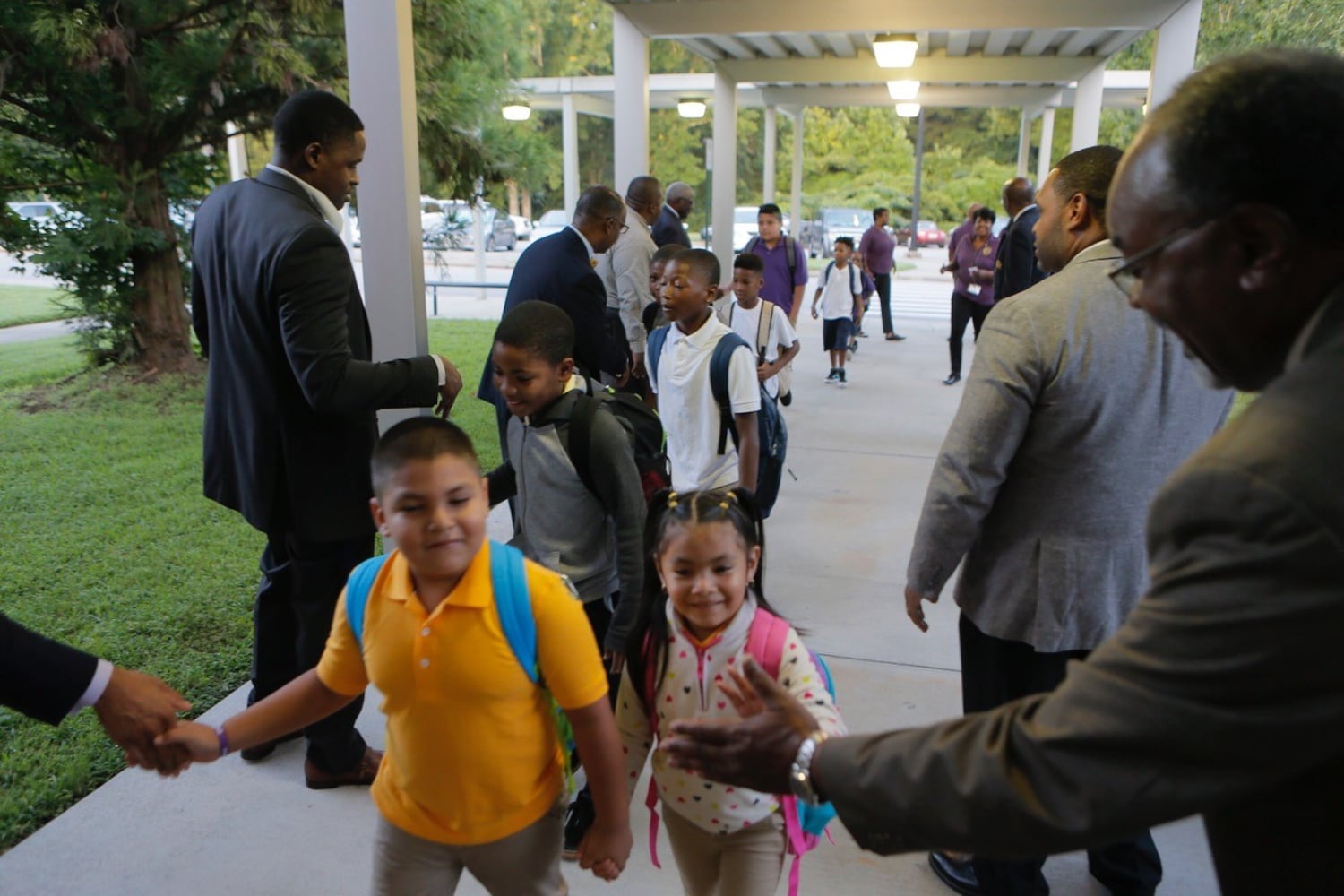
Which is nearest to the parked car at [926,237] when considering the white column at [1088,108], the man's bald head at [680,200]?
the white column at [1088,108]

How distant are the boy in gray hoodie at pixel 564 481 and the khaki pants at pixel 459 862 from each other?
819mm

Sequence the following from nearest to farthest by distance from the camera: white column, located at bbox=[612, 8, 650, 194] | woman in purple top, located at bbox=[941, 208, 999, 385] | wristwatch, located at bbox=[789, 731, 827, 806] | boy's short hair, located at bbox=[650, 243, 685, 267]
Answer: wristwatch, located at bbox=[789, 731, 827, 806] < boy's short hair, located at bbox=[650, 243, 685, 267] < white column, located at bbox=[612, 8, 650, 194] < woman in purple top, located at bbox=[941, 208, 999, 385]

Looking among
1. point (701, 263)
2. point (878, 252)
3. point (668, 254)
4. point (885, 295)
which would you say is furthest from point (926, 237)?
point (701, 263)

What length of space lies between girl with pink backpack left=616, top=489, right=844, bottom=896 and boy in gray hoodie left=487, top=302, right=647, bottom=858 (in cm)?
52

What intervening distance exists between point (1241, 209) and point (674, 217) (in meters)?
7.65

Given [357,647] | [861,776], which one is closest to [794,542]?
[357,647]

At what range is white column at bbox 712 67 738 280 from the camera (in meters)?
13.6

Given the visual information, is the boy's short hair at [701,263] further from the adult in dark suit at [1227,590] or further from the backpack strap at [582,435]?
the adult in dark suit at [1227,590]

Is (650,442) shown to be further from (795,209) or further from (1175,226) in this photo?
(795,209)

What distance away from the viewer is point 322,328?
3061 mm

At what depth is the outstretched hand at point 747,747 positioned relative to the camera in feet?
4.83

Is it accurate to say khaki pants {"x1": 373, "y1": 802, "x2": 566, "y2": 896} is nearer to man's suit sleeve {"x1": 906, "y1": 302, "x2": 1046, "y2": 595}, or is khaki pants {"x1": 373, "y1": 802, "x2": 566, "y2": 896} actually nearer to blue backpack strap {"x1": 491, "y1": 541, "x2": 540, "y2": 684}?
blue backpack strap {"x1": 491, "y1": 541, "x2": 540, "y2": 684}

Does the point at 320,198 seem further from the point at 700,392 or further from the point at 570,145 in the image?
the point at 570,145

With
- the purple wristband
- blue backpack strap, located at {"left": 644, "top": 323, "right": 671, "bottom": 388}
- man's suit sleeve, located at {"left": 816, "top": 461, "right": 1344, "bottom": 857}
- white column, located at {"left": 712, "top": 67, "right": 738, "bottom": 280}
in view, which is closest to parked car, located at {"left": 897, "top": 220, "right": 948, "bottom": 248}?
white column, located at {"left": 712, "top": 67, "right": 738, "bottom": 280}
